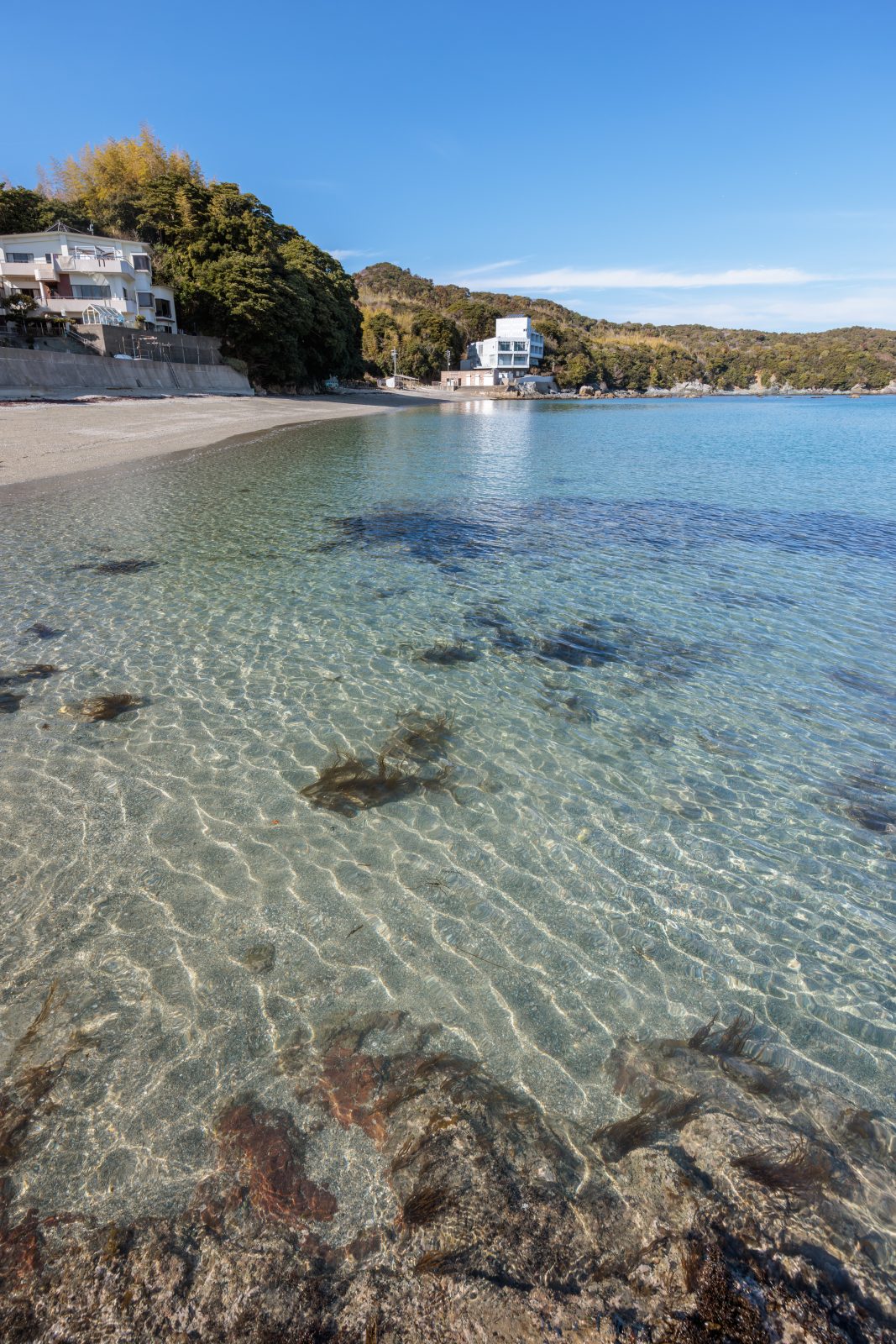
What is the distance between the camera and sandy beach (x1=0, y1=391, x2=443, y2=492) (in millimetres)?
21500

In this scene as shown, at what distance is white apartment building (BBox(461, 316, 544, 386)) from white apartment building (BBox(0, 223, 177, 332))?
79.4 m

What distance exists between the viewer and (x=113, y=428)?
28547 mm

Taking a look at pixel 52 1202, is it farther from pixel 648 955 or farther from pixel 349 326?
pixel 349 326

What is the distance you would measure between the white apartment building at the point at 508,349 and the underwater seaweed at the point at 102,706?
12932 cm

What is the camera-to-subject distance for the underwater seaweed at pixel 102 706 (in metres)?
6.47

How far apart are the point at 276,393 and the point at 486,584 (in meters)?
57.9

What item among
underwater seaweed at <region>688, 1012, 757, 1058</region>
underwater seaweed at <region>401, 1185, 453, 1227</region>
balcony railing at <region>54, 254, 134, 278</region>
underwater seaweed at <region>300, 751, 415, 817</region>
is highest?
balcony railing at <region>54, 254, 134, 278</region>

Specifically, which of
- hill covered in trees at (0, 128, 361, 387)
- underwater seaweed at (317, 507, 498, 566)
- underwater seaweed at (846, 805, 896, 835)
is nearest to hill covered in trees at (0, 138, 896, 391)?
hill covered in trees at (0, 128, 361, 387)

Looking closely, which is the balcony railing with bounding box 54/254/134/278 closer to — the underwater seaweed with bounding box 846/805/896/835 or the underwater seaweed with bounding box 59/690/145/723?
the underwater seaweed with bounding box 59/690/145/723

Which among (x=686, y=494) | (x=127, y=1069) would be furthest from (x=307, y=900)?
(x=686, y=494)

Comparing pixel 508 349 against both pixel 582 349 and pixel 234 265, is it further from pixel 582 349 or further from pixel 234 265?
pixel 234 265

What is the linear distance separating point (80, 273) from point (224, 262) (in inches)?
492

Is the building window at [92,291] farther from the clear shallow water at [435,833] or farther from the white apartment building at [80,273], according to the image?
the clear shallow water at [435,833]

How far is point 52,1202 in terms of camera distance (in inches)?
102
